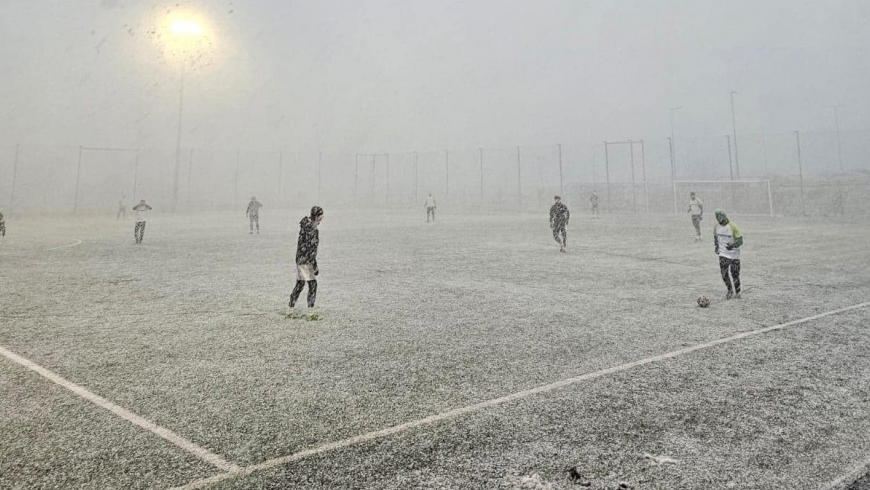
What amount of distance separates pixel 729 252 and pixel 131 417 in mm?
10595

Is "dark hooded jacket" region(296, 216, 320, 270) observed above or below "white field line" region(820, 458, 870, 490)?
above

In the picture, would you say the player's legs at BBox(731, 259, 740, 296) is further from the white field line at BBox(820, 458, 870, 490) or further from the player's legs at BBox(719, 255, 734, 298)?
the white field line at BBox(820, 458, 870, 490)

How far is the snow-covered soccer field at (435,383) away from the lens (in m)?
3.70

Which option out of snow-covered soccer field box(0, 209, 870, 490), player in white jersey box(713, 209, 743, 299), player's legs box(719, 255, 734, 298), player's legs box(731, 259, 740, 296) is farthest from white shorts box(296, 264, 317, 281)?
player's legs box(731, 259, 740, 296)

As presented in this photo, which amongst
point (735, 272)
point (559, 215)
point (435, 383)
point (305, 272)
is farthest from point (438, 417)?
point (559, 215)

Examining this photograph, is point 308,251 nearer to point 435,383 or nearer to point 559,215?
point 435,383

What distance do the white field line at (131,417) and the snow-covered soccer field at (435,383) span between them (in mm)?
24

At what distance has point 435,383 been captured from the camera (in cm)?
544

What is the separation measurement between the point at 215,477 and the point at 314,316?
16.5ft

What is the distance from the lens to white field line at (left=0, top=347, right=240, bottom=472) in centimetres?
381

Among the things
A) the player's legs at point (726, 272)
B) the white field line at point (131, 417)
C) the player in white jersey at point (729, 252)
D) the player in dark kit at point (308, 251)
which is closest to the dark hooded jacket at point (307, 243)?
the player in dark kit at point (308, 251)

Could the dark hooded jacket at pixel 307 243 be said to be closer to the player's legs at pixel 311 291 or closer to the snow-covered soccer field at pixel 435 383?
the player's legs at pixel 311 291

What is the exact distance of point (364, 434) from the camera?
13.8ft

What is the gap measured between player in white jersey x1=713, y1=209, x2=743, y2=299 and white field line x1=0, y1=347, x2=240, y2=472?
9.78 m
